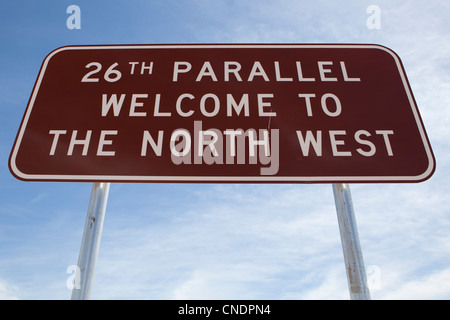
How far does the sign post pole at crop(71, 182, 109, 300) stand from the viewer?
195cm

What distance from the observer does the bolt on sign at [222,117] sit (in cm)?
222

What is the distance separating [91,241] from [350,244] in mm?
1570

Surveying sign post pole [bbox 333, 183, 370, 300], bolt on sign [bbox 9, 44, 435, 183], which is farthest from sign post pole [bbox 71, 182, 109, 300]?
sign post pole [bbox 333, 183, 370, 300]

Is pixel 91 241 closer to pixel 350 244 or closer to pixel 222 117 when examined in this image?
pixel 222 117

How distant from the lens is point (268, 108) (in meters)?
2.46

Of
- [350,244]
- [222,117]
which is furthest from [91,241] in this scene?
[350,244]

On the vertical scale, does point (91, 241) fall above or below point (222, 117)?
below

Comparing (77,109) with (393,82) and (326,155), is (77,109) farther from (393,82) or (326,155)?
(393,82)

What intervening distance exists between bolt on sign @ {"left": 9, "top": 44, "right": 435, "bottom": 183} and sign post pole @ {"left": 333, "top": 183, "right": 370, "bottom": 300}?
0.12 m

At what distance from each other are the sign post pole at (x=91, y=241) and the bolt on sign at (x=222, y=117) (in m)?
0.12

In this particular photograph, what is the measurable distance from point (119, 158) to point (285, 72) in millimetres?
1411

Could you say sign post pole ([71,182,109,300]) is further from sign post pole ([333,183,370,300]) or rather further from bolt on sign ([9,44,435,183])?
sign post pole ([333,183,370,300])

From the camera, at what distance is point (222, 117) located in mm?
2398
